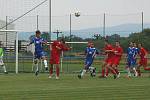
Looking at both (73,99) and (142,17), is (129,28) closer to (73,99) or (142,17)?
(142,17)

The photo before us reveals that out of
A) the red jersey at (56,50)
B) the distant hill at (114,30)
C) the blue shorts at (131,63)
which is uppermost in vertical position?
the distant hill at (114,30)

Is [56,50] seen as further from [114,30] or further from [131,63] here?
[114,30]

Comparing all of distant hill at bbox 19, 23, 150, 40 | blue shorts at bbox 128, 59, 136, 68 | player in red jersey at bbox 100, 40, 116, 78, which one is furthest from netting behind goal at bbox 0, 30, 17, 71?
player in red jersey at bbox 100, 40, 116, 78

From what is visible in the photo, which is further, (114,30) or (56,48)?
(114,30)

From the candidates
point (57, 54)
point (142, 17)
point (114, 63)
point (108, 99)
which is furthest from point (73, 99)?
point (142, 17)

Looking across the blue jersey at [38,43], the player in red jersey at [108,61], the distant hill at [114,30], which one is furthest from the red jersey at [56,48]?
the distant hill at [114,30]

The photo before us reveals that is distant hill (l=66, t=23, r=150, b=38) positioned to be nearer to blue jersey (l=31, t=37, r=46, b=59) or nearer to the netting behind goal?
the netting behind goal

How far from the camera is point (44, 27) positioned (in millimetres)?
43562

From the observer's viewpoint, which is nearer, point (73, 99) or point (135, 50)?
point (73, 99)

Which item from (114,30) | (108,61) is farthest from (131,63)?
(114,30)

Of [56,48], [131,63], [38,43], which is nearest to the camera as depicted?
[56,48]

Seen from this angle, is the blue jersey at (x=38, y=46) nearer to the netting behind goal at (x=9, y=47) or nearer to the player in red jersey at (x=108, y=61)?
the player in red jersey at (x=108, y=61)

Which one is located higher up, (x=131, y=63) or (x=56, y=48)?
(x=56, y=48)

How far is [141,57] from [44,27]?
12.7 metres
